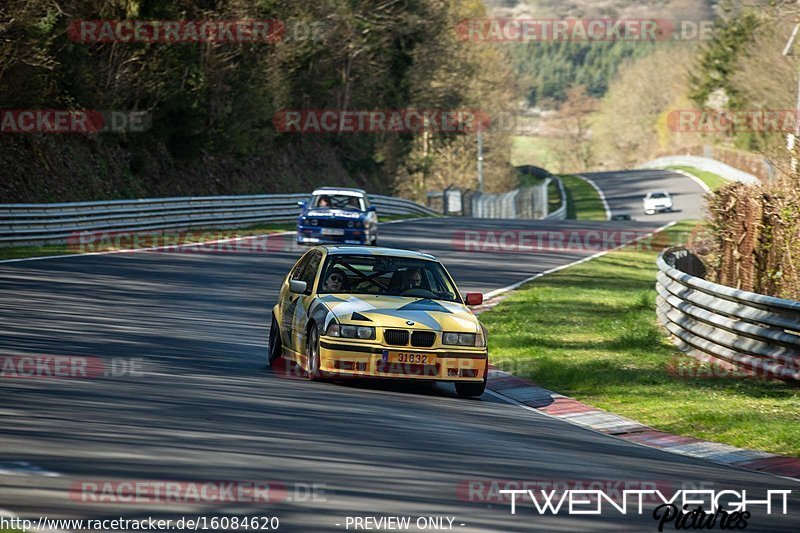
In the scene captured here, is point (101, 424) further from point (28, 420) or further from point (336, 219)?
point (336, 219)

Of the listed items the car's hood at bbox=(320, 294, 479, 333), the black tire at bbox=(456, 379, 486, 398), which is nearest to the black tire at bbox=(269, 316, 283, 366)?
the car's hood at bbox=(320, 294, 479, 333)

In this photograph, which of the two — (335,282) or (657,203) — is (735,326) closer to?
(335,282)

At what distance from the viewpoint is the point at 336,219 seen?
1344 inches

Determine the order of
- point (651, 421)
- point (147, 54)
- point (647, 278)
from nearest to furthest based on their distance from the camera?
point (651, 421), point (647, 278), point (147, 54)

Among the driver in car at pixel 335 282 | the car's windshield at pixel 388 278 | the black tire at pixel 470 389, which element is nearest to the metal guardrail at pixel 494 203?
the car's windshield at pixel 388 278

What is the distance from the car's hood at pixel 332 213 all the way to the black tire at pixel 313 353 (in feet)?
67.5

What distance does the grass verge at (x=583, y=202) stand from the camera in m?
84.6

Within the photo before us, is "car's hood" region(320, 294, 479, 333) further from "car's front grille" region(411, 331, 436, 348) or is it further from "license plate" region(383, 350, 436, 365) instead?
"license plate" region(383, 350, 436, 365)

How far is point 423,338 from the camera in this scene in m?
13.2

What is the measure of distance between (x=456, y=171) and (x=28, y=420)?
299 ft

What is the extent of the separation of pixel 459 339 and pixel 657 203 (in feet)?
229

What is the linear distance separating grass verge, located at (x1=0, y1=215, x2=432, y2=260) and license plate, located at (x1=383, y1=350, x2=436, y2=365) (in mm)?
15561

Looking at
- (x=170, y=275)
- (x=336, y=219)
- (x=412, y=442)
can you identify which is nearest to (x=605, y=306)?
(x=170, y=275)

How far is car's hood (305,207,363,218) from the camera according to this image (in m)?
34.2
